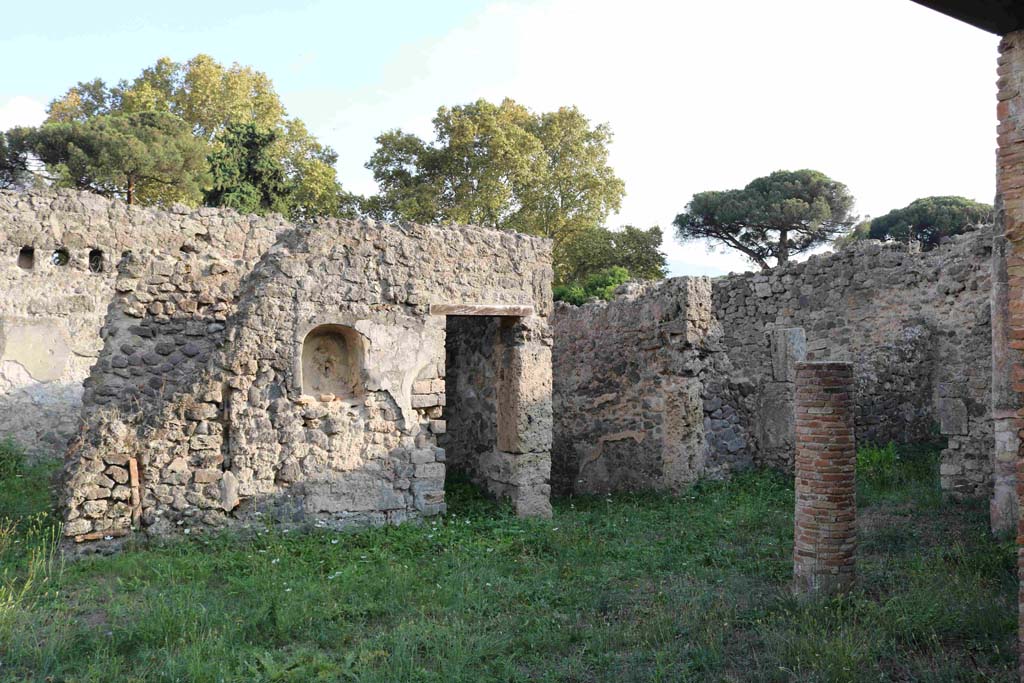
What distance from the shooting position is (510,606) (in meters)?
5.66

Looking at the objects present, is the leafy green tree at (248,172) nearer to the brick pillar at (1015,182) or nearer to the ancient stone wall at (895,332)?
the ancient stone wall at (895,332)

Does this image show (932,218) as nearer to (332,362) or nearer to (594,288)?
(594,288)

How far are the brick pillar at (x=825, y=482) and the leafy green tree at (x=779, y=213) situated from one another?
102ft

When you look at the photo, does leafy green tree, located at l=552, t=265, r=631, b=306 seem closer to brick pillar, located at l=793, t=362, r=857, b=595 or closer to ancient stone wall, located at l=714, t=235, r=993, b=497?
ancient stone wall, located at l=714, t=235, r=993, b=497

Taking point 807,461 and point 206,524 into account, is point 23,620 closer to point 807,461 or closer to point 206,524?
point 206,524

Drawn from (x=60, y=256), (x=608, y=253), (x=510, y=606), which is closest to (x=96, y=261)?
(x=60, y=256)

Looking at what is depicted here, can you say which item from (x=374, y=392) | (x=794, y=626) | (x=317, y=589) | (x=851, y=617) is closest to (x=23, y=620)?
(x=317, y=589)

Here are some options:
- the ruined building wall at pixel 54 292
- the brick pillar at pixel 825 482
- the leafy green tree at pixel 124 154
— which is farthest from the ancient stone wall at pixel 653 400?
the leafy green tree at pixel 124 154

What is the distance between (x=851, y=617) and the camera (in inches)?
202

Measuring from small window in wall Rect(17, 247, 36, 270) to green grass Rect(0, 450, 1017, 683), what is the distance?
13.6ft

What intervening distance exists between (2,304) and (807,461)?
33.5 ft

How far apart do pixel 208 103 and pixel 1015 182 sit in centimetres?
2798

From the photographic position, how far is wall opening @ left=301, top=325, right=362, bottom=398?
7988 mm

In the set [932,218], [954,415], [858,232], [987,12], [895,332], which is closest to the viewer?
[987,12]
